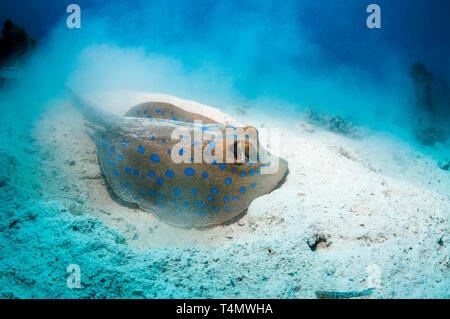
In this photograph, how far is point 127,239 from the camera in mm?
2504

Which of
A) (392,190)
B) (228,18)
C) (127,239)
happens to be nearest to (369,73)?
(228,18)

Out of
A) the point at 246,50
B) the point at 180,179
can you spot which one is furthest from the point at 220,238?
the point at 246,50

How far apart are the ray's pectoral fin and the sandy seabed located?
127 cm

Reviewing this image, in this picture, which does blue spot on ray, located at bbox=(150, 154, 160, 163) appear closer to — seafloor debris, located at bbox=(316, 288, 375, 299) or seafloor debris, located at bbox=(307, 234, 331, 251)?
seafloor debris, located at bbox=(307, 234, 331, 251)

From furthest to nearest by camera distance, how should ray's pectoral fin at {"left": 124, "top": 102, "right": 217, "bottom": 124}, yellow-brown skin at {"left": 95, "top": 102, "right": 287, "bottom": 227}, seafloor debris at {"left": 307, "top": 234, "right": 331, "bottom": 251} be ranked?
ray's pectoral fin at {"left": 124, "top": 102, "right": 217, "bottom": 124}
yellow-brown skin at {"left": 95, "top": 102, "right": 287, "bottom": 227}
seafloor debris at {"left": 307, "top": 234, "right": 331, "bottom": 251}

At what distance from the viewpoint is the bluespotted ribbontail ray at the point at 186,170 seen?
109 inches

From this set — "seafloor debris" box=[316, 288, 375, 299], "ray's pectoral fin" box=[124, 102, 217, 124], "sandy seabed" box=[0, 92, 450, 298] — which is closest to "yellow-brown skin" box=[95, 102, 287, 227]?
"sandy seabed" box=[0, 92, 450, 298]

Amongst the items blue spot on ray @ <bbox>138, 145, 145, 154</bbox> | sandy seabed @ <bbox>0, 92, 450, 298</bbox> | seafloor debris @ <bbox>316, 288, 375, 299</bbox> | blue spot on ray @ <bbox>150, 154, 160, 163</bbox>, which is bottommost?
seafloor debris @ <bbox>316, 288, 375, 299</bbox>

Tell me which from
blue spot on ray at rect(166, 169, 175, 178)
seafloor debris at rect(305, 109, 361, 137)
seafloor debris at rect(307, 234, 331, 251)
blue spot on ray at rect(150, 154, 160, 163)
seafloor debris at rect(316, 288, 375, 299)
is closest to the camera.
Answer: seafloor debris at rect(316, 288, 375, 299)

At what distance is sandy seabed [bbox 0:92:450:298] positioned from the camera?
5.34 feet

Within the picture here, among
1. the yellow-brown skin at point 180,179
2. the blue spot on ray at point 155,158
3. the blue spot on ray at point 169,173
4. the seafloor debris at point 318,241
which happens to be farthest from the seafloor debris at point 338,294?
the blue spot on ray at point 155,158

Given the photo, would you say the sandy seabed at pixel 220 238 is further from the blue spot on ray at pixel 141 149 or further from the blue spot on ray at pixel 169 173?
the blue spot on ray at pixel 141 149

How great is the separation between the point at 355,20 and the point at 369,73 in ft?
55.7

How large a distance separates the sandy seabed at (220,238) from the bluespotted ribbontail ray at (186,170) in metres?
0.24
